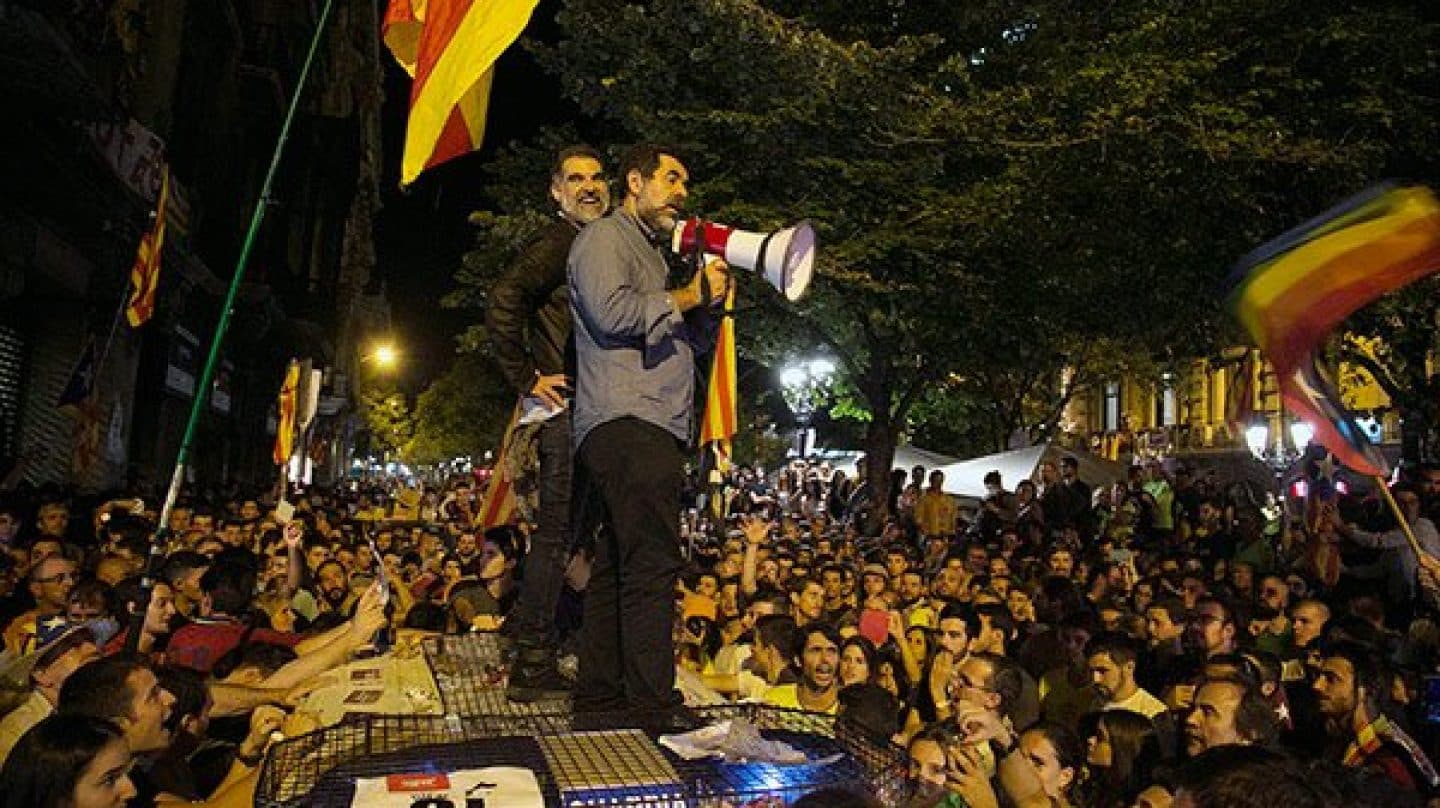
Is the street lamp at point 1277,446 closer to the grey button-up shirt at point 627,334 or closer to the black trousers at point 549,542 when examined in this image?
the black trousers at point 549,542

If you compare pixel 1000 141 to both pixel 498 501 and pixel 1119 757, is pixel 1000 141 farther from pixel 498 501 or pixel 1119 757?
pixel 1119 757

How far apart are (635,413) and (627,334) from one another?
1.00 feet

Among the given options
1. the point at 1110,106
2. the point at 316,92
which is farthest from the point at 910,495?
the point at 316,92

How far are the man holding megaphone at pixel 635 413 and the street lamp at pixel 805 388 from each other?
23.9 meters

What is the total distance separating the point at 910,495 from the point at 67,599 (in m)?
15.9

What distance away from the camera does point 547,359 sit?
5785 mm

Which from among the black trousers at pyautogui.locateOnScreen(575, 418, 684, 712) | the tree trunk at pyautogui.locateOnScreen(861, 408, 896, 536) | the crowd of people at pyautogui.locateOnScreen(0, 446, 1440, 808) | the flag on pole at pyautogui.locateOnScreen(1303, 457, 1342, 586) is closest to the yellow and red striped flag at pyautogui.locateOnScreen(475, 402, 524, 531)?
the crowd of people at pyautogui.locateOnScreen(0, 446, 1440, 808)

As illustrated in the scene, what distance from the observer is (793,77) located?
17.9 meters

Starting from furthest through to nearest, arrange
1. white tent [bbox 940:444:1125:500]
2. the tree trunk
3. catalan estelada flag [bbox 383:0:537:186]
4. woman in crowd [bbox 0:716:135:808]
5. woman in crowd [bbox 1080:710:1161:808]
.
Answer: white tent [bbox 940:444:1125:500], the tree trunk, woman in crowd [bbox 1080:710:1161:808], catalan estelada flag [bbox 383:0:537:186], woman in crowd [bbox 0:716:135:808]

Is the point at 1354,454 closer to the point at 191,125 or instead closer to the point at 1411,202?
the point at 1411,202

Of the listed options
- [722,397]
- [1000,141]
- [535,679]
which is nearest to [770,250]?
[535,679]

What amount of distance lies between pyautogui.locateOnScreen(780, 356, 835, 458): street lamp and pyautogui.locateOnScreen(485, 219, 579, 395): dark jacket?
23015 millimetres

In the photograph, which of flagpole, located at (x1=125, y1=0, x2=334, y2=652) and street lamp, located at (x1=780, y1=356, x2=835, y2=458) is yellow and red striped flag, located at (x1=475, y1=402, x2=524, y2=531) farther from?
street lamp, located at (x1=780, y1=356, x2=835, y2=458)

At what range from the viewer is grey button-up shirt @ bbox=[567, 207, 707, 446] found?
4.52 metres
